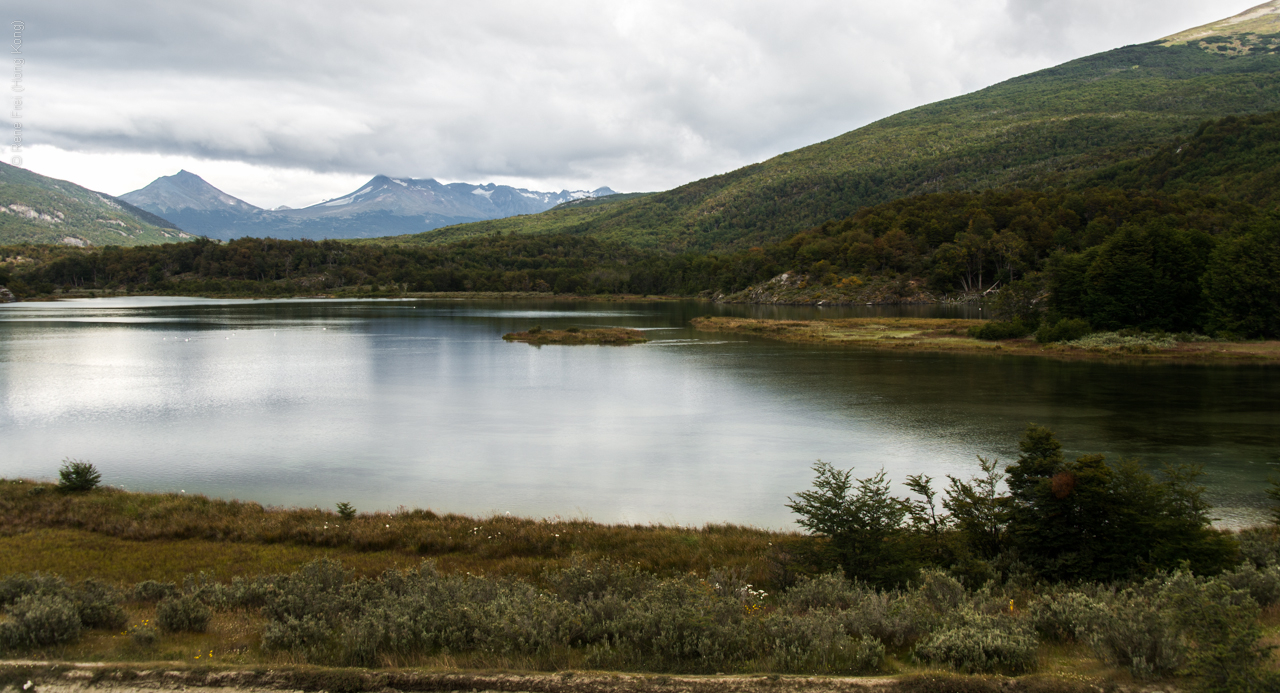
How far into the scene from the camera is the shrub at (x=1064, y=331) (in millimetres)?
51719

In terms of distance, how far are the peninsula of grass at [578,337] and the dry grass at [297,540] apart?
4659 cm

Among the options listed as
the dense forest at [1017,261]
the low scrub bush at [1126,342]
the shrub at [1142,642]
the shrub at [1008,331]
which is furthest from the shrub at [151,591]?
the dense forest at [1017,261]

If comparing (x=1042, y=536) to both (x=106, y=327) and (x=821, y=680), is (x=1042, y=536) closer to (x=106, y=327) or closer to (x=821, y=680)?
(x=821, y=680)

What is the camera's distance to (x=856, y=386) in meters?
36.3

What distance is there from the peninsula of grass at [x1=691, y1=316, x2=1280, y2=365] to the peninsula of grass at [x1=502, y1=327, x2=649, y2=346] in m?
13.0

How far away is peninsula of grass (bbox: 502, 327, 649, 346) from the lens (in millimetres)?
63031

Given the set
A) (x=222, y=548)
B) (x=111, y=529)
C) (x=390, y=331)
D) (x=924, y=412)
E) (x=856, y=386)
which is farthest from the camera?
A: (x=390, y=331)

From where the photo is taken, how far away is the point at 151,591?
33.8 feet

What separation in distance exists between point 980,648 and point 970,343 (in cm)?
5256

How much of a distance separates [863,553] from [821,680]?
4986mm

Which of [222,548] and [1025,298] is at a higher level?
[1025,298]

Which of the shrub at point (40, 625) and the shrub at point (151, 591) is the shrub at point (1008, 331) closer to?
the shrub at point (151, 591)

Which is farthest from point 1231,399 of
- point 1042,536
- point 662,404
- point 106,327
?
point 106,327

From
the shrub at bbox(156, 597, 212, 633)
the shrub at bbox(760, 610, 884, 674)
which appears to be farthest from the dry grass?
the shrub at bbox(760, 610, 884, 674)
